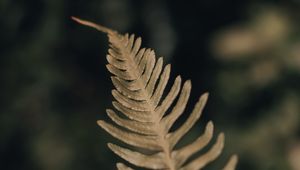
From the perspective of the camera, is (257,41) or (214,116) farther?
(214,116)

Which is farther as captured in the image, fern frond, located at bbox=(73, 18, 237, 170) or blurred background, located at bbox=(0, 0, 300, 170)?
blurred background, located at bbox=(0, 0, 300, 170)

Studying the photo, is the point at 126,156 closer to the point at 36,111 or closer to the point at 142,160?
the point at 142,160

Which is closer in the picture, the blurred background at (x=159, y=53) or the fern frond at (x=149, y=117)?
the fern frond at (x=149, y=117)

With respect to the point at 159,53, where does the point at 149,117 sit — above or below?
below

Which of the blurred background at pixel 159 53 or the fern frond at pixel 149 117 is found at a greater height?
the blurred background at pixel 159 53

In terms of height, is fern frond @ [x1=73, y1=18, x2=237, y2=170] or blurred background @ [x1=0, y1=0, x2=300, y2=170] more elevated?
blurred background @ [x1=0, y1=0, x2=300, y2=170]

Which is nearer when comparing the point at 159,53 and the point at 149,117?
the point at 149,117

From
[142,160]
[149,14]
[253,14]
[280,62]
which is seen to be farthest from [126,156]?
[149,14]

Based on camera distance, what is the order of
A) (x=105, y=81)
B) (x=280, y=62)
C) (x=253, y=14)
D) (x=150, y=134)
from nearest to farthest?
(x=150, y=134) < (x=280, y=62) < (x=253, y=14) < (x=105, y=81)
